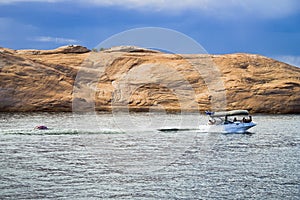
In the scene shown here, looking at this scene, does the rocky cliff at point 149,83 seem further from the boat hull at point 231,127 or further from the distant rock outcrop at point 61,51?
the boat hull at point 231,127

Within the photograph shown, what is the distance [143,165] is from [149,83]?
65124 millimetres

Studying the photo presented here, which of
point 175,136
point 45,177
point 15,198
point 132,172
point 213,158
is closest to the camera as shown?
point 15,198

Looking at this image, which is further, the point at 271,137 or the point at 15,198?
the point at 271,137

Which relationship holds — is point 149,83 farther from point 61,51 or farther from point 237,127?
point 237,127

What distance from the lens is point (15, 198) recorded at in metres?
22.3

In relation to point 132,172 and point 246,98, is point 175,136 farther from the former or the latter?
point 246,98

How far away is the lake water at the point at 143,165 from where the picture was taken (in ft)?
78.8

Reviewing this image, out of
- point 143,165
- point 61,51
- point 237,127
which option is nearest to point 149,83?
point 61,51

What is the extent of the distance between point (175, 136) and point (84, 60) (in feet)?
203

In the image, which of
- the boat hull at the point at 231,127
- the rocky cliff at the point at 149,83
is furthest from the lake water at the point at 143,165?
the rocky cliff at the point at 149,83

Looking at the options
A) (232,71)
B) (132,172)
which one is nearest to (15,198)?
(132,172)

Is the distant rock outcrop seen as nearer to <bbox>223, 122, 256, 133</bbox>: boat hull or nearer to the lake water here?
<bbox>223, 122, 256, 133</bbox>: boat hull

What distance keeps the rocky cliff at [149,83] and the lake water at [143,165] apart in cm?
4034

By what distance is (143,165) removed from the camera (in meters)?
30.2
